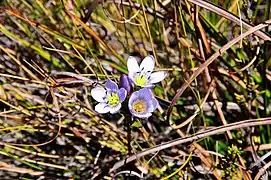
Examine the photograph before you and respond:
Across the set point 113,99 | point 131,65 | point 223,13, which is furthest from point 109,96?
point 223,13

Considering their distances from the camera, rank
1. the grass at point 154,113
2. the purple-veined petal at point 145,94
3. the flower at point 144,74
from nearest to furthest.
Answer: the purple-veined petal at point 145,94 → the flower at point 144,74 → the grass at point 154,113

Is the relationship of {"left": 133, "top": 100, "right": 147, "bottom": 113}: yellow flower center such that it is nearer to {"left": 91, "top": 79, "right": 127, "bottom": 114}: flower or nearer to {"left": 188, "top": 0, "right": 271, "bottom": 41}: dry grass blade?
{"left": 91, "top": 79, "right": 127, "bottom": 114}: flower

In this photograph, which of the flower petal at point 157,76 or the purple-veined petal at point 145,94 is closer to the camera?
the purple-veined petal at point 145,94

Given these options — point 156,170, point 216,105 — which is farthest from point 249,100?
point 156,170

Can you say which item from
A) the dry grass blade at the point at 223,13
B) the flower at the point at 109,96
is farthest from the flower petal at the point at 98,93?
the dry grass blade at the point at 223,13

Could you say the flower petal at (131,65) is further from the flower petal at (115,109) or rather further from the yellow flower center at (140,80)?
the flower petal at (115,109)

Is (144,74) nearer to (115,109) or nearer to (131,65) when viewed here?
(131,65)

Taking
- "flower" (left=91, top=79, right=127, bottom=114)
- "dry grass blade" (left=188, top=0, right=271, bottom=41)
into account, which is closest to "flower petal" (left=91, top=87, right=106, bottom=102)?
"flower" (left=91, top=79, right=127, bottom=114)
